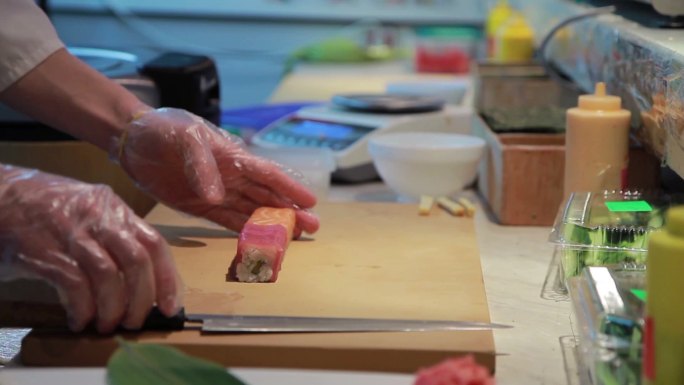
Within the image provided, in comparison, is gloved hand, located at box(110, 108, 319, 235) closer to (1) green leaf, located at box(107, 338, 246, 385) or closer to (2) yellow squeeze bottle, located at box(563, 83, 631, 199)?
(2) yellow squeeze bottle, located at box(563, 83, 631, 199)

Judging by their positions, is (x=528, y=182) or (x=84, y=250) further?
(x=528, y=182)

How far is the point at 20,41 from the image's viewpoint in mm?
1519

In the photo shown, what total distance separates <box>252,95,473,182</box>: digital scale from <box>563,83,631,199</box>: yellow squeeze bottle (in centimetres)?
61

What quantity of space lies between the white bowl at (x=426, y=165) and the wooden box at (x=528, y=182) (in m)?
0.08

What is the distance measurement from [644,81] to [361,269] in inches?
19.1

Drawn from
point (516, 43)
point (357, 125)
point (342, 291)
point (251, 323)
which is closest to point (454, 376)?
point (251, 323)

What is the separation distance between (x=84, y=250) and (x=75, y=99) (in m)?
0.62

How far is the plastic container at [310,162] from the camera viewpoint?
1801 mm

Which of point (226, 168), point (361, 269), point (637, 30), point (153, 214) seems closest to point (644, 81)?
point (637, 30)

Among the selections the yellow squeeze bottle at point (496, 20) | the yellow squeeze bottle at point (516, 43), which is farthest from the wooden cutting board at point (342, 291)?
the yellow squeeze bottle at point (496, 20)

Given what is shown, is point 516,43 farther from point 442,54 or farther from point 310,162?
point 310,162

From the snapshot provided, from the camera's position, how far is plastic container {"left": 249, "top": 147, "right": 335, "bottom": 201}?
5.91 ft

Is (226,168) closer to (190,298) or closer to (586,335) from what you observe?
(190,298)

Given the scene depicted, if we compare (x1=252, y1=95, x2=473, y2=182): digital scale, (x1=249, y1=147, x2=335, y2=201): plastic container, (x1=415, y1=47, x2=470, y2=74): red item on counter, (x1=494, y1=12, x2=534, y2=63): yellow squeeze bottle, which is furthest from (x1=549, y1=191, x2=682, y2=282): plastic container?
(x1=415, y1=47, x2=470, y2=74): red item on counter
